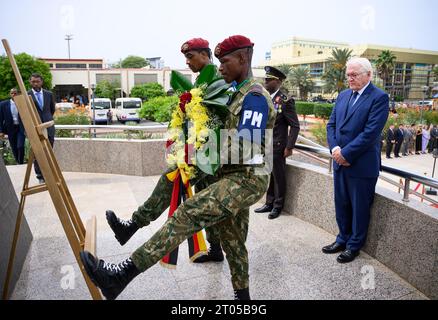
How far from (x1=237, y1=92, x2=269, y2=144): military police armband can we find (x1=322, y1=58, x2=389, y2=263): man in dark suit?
1297mm

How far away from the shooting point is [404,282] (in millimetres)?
2822

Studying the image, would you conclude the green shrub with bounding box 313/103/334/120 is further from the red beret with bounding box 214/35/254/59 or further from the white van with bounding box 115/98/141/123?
the red beret with bounding box 214/35/254/59

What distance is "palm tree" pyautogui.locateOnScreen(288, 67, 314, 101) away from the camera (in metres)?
65.9

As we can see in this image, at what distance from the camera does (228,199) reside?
2.18 m

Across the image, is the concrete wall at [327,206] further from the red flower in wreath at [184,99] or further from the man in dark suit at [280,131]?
the red flower in wreath at [184,99]

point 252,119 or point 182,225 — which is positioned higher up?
point 252,119

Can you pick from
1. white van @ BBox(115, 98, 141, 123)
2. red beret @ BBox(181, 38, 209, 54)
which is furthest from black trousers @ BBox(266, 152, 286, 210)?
white van @ BBox(115, 98, 141, 123)

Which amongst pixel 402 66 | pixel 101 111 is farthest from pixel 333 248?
pixel 402 66

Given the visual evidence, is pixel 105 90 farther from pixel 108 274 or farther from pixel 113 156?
pixel 108 274

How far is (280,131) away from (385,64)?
203ft

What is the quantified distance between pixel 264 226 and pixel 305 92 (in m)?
66.9

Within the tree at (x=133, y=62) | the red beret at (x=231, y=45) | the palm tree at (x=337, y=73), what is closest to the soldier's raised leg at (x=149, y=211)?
the red beret at (x=231, y=45)

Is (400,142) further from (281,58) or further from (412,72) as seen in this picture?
(281,58)
